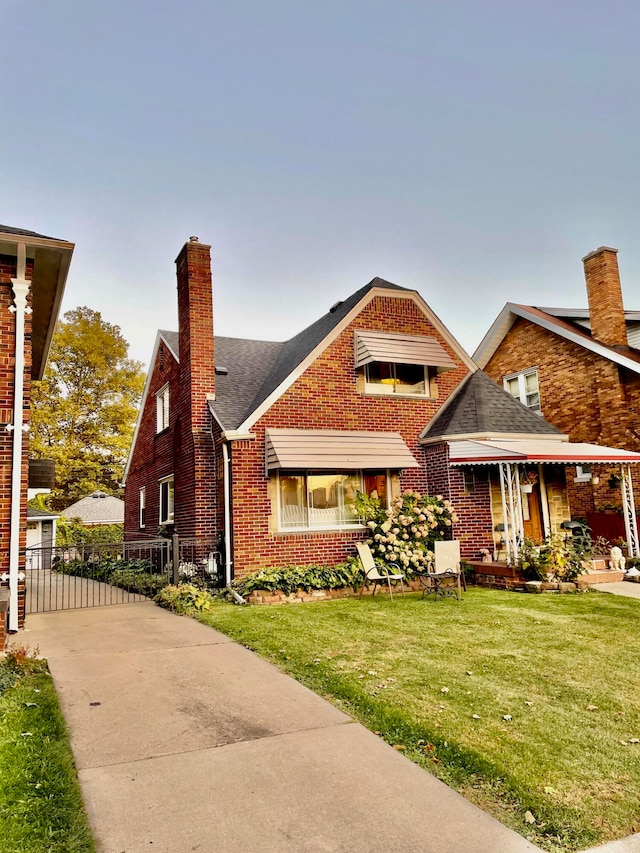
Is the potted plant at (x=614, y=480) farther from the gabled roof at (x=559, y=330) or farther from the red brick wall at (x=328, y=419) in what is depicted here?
the red brick wall at (x=328, y=419)

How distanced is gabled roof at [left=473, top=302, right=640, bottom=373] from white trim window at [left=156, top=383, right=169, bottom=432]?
1180 centimetres

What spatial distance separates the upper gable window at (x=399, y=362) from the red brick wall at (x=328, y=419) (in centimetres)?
24

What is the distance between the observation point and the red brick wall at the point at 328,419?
1251 cm

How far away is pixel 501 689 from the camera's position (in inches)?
219

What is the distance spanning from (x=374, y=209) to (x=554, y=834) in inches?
799

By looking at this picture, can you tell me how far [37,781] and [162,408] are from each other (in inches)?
557

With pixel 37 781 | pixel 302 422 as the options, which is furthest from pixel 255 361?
pixel 37 781

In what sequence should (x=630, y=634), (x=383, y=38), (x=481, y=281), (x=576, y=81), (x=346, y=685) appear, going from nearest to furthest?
(x=346, y=685) < (x=630, y=634) < (x=383, y=38) < (x=576, y=81) < (x=481, y=281)

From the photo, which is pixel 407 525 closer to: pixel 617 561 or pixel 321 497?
pixel 321 497

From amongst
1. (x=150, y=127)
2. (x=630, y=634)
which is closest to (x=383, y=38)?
(x=150, y=127)

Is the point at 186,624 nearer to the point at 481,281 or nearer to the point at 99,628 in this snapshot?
the point at 99,628

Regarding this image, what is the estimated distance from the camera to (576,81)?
1608 centimetres

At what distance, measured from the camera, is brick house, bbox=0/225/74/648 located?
25.9 ft

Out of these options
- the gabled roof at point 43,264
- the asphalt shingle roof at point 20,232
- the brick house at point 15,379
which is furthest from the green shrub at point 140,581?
the asphalt shingle roof at point 20,232
